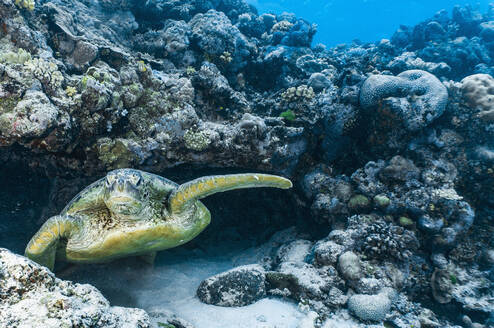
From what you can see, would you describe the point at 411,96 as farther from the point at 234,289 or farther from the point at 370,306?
the point at 234,289

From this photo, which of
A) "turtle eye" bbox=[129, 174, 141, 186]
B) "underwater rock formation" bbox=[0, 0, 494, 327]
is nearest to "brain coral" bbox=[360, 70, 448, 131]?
"underwater rock formation" bbox=[0, 0, 494, 327]

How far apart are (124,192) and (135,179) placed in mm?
196

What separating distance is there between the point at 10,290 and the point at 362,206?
4.69 meters

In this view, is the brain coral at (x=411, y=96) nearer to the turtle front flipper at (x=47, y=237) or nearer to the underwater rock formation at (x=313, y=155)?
the underwater rock formation at (x=313, y=155)

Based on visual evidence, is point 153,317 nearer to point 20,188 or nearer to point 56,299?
Answer: point 56,299

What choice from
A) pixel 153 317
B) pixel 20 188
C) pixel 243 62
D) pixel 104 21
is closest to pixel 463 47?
pixel 243 62

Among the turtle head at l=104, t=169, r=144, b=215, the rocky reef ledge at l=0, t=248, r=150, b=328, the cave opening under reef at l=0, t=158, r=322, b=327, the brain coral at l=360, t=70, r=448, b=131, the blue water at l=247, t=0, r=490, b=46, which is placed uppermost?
the blue water at l=247, t=0, r=490, b=46

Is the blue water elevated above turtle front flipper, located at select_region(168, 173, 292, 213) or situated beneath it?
elevated above

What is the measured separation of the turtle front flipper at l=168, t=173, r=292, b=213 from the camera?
2857 millimetres

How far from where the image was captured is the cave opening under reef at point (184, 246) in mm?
3174

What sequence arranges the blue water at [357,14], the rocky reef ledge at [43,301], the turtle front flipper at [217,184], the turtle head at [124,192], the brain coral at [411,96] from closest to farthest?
the rocky reef ledge at [43,301] → the turtle head at [124,192] → the turtle front flipper at [217,184] → the brain coral at [411,96] → the blue water at [357,14]

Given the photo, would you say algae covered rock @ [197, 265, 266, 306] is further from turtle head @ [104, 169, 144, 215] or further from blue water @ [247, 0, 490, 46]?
blue water @ [247, 0, 490, 46]

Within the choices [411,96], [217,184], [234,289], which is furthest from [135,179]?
[411,96]

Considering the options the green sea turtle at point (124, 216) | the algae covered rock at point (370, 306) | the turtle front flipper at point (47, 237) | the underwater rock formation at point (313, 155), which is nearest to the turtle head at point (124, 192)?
the green sea turtle at point (124, 216)
